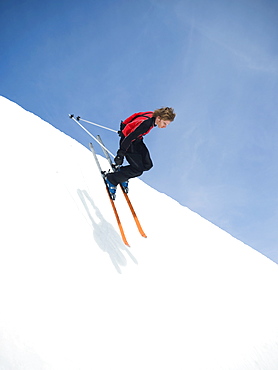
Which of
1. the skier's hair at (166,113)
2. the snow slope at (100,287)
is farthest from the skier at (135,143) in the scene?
the snow slope at (100,287)

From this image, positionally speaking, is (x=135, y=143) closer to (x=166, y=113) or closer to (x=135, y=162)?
(x=135, y=162)

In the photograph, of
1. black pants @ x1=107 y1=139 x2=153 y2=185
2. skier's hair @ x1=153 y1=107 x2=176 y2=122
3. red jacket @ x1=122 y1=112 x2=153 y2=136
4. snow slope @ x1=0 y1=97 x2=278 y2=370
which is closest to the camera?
snow slope @ x1=0 y1=97 x2=278 y2=370

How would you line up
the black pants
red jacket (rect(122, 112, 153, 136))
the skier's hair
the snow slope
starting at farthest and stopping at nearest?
the black pants < red jacket (rect(122, 112, 153, 136)) < the skier's hair < the snow slope

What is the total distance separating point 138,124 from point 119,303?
9.79 ft

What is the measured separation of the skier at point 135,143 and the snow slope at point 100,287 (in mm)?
859

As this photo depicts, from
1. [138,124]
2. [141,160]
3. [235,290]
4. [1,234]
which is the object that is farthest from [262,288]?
[1,234]

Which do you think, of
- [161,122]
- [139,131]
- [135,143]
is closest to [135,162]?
[135,143]

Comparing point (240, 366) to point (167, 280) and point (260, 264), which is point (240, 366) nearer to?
point (167, 280)

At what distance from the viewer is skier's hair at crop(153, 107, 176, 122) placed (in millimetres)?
4172

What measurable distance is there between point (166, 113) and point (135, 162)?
1.09 m

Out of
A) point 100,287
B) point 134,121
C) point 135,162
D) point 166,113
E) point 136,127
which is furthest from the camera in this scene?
point 135,162

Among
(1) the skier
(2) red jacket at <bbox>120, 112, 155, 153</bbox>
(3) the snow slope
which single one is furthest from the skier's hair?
(3) the snow slope

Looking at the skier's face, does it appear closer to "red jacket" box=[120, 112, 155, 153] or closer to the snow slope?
"red jacket" box=[120, 112, 155, 153]

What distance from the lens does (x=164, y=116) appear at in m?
4.18
